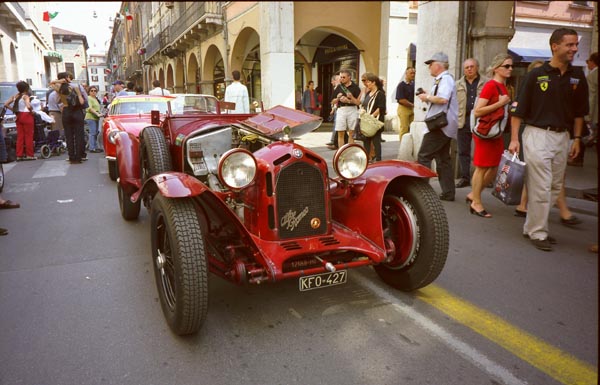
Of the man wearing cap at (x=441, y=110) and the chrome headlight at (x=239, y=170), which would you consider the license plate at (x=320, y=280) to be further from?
the man wearing cap at (x=441, y=110)

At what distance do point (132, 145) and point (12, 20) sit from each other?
27.9 meters

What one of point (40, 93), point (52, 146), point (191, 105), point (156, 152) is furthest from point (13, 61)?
point (156, 152)

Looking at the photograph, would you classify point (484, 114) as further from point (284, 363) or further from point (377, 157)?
point (284, 363)

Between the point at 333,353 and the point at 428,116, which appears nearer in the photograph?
the point at 333,353

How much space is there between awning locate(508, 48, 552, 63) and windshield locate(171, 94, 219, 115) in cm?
1337

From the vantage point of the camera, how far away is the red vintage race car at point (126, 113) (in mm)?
7703

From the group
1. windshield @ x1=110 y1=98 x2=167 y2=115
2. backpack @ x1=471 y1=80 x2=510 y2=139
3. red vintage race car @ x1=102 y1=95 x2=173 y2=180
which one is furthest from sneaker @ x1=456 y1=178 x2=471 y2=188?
windshield @ x1=110 y1=98 x2=167 y2=115

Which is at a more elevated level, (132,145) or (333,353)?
(132,145)

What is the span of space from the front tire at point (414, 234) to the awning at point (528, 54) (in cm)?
1502

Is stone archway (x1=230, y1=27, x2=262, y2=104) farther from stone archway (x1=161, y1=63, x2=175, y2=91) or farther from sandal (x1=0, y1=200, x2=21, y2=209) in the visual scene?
stone archway (x1=161, y1=63, x2=175, y2=91)

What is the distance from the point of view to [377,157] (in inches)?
309

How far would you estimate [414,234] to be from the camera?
10.1ft

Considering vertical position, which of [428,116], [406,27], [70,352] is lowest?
[70,352]

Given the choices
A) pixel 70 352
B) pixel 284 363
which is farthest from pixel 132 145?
pixel 284 363
